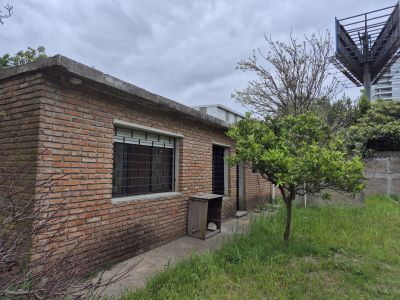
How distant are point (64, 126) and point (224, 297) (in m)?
3.04

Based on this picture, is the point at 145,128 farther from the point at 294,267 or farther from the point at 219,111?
the point at 219,111

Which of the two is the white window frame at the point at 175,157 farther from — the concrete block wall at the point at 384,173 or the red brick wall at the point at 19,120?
the concrete block wall at the point at 384,173

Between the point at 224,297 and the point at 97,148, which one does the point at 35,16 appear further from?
A: the point at 224,297

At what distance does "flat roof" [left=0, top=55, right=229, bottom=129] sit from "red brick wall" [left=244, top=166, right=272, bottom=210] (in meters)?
4.92

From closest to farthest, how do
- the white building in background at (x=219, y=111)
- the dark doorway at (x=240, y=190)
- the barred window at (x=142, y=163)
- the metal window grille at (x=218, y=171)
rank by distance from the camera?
1. the barred window at (x=142, y=163)
2. the metal window grille at (x=218, y=171)
3. the dark doorway at (x=240, y=190)
4. the white building in background at (x=219, y=111)

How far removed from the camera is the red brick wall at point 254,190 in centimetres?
1035

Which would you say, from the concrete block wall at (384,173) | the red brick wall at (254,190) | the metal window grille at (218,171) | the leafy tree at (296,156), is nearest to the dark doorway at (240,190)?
the red brick wall at (254,190)

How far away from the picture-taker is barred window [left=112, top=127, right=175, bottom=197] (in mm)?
5277

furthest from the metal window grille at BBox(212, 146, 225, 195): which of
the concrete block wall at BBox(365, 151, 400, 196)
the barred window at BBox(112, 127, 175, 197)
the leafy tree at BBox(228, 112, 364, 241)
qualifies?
the concrete block wall at BBox(365, 151, 400, 196)

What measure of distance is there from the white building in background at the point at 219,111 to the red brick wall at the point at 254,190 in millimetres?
3531

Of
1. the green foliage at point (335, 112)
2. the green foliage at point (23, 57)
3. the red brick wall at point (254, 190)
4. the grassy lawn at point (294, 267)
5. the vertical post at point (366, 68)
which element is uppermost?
the vertical post at point (366, 68)

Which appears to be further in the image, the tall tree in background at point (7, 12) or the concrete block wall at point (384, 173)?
the concrete block wall at point (384, 173)

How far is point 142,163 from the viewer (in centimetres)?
585

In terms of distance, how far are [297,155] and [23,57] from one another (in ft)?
37.5
